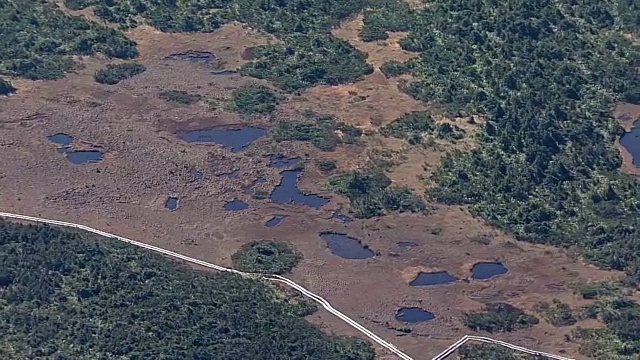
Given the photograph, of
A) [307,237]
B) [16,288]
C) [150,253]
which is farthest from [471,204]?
[16,288]

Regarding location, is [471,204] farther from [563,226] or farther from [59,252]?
[59,252]

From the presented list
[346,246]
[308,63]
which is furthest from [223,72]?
[346,246]

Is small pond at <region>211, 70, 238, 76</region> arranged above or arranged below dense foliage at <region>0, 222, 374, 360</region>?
above

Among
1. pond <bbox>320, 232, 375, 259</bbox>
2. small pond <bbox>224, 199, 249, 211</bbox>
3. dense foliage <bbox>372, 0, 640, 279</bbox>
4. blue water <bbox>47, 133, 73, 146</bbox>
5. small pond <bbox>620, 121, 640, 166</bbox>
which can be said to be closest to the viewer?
A: pond <bbox>320, 232, 375, 259</bbox>

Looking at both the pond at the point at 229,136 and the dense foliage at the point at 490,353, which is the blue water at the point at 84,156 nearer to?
the pond at the point at 229,136

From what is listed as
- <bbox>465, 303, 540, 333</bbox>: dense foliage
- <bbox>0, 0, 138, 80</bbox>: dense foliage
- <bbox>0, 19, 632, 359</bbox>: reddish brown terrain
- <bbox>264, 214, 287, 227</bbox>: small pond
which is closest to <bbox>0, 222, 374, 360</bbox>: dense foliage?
<bbox>0, 19, 632, 359</bbox>: reddish brown terrain

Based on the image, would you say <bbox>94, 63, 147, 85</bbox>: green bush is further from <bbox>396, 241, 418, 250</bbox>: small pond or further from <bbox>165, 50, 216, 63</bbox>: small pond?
<bbox>396, 241, 418, 250</bbox>: small pond
